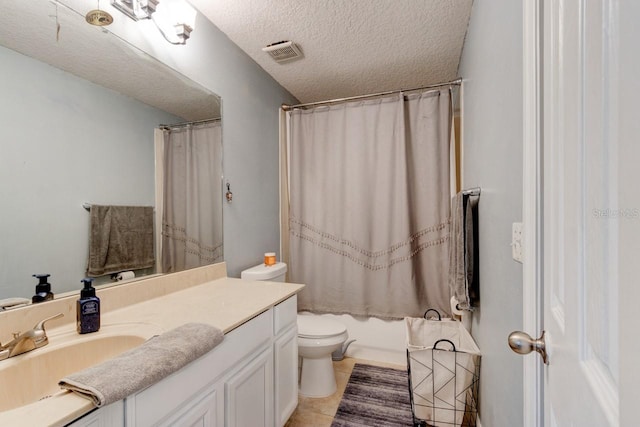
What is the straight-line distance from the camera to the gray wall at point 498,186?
2.81 ft

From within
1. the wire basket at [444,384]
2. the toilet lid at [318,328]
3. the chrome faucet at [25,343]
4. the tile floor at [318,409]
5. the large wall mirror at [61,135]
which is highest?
the large wall mirror at [61,135]

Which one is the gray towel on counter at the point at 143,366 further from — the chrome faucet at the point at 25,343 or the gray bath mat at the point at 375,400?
the gray bath mat at the point at 375,400

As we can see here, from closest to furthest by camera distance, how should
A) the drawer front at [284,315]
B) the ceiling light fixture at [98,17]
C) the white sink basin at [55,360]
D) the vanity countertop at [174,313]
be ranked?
the vanity countertop at [174,313] → the white sink basin at [55,360] → the ceiling light fixture at [98,17] → the drawer front at [284,315]

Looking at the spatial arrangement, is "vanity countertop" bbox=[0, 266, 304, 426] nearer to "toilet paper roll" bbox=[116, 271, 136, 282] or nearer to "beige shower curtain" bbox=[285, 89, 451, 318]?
"toilet paper roll" bbox=[116, 271, 136, 282]

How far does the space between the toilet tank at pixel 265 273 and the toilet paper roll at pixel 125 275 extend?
68cm

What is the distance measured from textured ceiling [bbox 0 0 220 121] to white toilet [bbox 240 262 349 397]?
1.11 m

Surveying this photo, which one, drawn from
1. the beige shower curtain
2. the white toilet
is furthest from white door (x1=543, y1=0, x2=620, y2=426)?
the beige shower curtain

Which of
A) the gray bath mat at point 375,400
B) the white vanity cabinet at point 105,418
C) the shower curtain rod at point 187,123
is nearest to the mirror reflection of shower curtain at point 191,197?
the shower curtain rod at point 187,123

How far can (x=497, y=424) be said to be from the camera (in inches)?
→ 43.3

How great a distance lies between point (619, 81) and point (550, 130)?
1.06 feet

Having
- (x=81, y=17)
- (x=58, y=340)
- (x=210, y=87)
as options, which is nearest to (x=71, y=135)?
(x=81, y=17)

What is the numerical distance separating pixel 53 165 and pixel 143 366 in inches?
31.5

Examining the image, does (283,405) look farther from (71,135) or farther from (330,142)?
(330,142)

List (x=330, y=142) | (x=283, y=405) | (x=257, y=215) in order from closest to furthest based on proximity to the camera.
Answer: (x=283, y=405) → (x=257, y=215) → (x=330, y=142)
